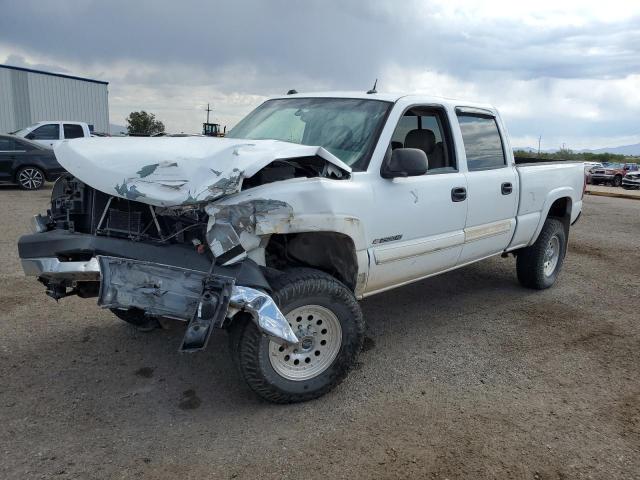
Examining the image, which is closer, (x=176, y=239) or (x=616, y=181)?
(x=176, y=239)

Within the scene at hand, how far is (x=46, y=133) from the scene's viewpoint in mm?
16688

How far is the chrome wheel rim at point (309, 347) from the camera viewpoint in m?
3.32

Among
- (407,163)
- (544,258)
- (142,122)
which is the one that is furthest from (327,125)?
(142,122)

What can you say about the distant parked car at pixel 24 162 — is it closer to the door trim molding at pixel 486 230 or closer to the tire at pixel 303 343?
the door trim molding at pixel 486 230

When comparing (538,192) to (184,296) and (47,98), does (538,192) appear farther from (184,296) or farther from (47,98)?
(47,98)

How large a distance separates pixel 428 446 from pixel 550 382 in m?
1.36

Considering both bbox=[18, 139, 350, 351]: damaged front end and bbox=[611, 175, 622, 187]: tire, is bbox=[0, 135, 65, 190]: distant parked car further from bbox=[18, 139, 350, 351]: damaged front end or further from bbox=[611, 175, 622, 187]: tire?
bbox=[611, 175, 622, 187]: tire

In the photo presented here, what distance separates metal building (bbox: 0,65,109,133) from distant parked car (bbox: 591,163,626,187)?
2957 centimetres

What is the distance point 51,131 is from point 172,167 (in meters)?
16.0

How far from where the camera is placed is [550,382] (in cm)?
384

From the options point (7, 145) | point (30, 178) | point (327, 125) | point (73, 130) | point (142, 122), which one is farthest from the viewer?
point (142, 122)

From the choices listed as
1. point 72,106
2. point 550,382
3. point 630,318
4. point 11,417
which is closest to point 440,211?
point 550,382

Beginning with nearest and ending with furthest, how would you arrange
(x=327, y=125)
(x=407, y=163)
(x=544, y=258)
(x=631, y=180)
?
(x=407, y=163)
(x=327, y=125)
(x=544, y=258)
(x=631, y=180)

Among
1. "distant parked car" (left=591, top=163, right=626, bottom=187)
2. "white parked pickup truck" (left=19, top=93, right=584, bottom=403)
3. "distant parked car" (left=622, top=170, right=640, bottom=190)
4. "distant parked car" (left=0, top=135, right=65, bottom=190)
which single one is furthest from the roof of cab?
"distant parked car" (left=591, top=163, right=626, bottom=187)
